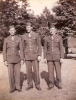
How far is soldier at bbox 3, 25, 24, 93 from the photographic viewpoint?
3059mm

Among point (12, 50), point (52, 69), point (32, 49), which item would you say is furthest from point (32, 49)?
point (52, 69)

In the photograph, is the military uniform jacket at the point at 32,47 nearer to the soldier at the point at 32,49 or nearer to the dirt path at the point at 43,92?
the soldier at the point at 32,49

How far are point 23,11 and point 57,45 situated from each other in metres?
0.75

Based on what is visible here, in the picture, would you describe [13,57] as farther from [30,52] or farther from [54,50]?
[54,50]

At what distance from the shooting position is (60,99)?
2.90 meters

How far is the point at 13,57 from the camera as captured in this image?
3045 millimetres

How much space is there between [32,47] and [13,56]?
1.03 feet

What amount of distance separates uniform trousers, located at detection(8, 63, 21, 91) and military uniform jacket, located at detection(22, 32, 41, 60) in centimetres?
21

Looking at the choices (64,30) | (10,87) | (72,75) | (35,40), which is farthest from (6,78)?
(64,30)

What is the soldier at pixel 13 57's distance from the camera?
120 inches

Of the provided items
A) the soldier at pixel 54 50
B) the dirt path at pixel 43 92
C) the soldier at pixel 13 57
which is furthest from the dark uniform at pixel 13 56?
the soldier at pixel 54 50

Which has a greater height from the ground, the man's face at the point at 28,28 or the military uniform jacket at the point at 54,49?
the man's face at the point at 28,28

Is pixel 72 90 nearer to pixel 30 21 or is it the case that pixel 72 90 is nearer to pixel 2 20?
pixel 30 21

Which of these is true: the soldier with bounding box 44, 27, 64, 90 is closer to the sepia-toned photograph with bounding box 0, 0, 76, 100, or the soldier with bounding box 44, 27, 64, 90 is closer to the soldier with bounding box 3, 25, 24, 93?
the sepia-toned photograph with bounding box 0, 0, 76, 100
